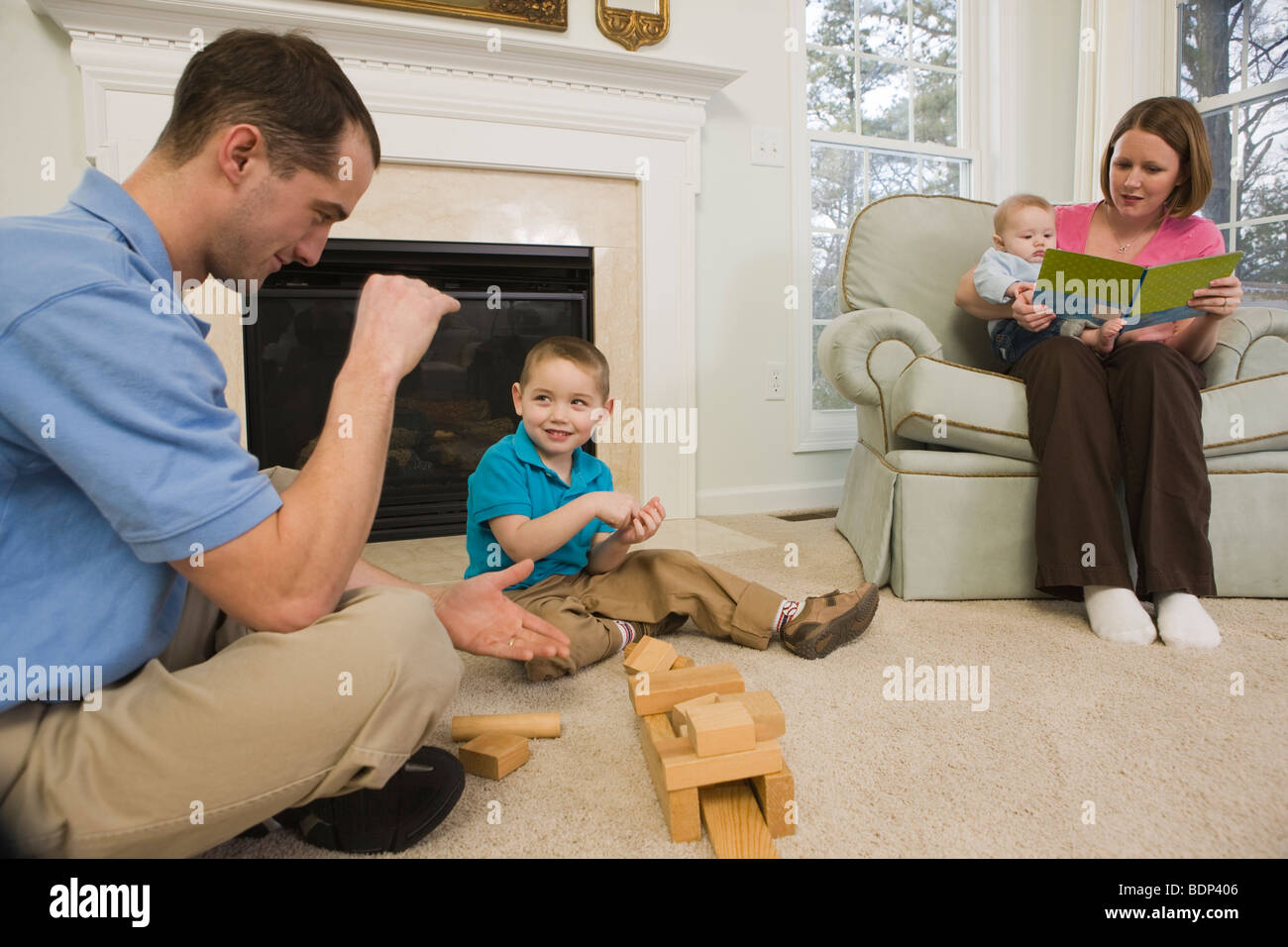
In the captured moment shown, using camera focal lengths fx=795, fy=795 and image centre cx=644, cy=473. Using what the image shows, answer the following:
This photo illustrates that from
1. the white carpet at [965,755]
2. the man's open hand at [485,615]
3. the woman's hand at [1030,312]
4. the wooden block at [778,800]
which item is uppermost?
the woman's hand at [1030,312]

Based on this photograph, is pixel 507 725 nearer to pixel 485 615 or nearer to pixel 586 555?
pixel 485 615

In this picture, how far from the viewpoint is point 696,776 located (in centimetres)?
84

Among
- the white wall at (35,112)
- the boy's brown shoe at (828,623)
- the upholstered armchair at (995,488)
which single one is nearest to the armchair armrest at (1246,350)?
the upholstered armchair at (995,488)

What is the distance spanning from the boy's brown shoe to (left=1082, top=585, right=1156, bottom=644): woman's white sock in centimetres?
44

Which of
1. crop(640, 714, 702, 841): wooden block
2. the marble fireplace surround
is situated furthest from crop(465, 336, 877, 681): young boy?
the marble fireplace surround

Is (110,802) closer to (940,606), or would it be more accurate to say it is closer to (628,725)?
(628,725)

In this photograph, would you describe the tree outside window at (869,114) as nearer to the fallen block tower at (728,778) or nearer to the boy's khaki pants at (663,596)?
the boy's khaki pants at (663,596)

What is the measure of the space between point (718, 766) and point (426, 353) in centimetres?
206

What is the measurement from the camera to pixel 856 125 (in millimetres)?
3232

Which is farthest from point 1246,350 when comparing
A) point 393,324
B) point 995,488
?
point 393,324

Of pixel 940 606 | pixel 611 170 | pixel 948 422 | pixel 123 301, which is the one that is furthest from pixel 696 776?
pixel 611 170

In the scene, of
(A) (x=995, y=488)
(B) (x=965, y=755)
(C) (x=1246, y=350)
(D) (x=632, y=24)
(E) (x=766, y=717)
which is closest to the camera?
(E) (x=766, y=717)

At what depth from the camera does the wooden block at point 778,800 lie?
0.85m

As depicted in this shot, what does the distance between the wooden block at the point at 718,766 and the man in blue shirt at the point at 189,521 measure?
250mm
